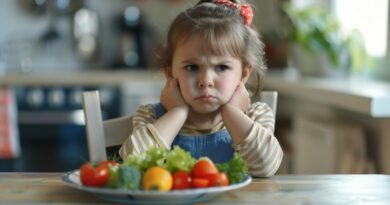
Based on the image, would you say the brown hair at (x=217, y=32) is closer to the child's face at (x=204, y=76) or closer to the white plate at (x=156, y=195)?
the child's face at (x=204, y=76)

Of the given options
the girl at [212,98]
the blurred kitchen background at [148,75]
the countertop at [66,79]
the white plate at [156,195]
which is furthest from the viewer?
the countertop at [66,79]

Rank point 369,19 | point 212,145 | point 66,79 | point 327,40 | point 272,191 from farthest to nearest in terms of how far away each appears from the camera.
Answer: point 66,79 → point 369,19 → point 327,40 → point 212,145 → point 272,191

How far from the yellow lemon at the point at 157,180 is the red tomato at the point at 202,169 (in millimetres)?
43

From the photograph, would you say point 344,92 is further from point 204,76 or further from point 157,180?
point 157,180

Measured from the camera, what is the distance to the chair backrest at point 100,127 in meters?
1.51

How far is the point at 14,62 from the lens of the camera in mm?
4461

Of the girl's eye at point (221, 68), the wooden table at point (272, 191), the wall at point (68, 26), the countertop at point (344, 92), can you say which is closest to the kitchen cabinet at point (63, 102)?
the wall at point (68, 26)

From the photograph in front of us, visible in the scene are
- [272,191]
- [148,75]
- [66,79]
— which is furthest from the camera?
[148,75]

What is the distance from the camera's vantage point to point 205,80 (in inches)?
54.3

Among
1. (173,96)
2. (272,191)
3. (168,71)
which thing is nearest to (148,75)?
(168,71)

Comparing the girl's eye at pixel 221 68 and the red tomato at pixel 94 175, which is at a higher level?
the girl's eye at pixel 221 68

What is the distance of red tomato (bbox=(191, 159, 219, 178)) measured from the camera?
1039 millimetres

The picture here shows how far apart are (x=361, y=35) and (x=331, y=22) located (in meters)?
0.17

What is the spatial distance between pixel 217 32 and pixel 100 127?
13.6 inches
